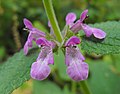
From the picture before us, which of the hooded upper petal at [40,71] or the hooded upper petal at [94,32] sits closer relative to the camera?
the hooded upper petal at [40,71]

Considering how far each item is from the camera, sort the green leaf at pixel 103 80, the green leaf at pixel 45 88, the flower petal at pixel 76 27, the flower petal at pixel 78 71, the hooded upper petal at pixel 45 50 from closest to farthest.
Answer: the flower petal at pixel 78 71
the hooded upper petal at pixel 45 50
the flower petal at pixel 76 27
the green leaf at pixel 103 80
the green leaf at pixel 45 88

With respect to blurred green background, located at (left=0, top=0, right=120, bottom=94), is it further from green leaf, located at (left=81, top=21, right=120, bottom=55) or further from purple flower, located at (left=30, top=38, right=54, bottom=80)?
purple flower, located at (left=30, top=38, right=54, bottom=80)

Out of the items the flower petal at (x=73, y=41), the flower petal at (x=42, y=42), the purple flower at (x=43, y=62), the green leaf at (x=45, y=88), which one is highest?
the flower petal at (x=42, y=42)

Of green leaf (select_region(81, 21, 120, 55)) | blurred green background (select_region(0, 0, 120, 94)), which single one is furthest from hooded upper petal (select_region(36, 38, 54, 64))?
blurred green background (select_region(0, 0, 120, 94))

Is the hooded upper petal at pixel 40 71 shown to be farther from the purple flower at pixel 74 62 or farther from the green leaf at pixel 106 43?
the green leaf at pixel 106 43

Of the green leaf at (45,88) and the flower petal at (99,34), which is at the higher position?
the flower petal at (99,34)

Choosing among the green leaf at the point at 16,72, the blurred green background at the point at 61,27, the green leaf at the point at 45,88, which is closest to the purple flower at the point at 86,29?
the green leaf at the point at 16,72

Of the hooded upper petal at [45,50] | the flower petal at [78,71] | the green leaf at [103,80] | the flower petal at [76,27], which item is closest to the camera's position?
the flower petal at [78,71]
